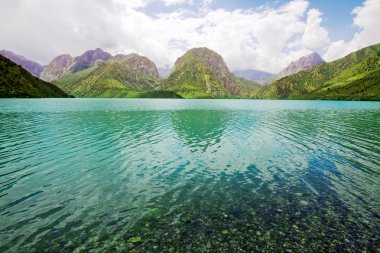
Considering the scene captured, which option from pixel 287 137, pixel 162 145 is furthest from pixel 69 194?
pixel 287 137

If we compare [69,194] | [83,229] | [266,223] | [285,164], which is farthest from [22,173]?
[285,164]

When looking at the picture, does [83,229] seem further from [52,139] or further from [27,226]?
[52,139]

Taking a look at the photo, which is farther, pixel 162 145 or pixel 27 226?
pixel 162 145

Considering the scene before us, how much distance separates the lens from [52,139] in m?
41.9

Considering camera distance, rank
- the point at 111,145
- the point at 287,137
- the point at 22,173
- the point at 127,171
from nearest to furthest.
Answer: the point at 22,173 < the point at 127,171 < the point at 111,145 < the point at 287,137

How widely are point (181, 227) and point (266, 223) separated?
5.05 meters

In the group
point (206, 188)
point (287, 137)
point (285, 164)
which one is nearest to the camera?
point (206, 188)

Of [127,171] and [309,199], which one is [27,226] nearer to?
[127,171]

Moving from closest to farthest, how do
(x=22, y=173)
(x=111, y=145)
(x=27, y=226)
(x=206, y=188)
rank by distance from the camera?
(x=27, y=226) → (x=206, y=188) → (x=22, y=173) → (x=111, y=145)

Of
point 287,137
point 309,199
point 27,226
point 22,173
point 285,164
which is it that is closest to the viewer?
point 27,226

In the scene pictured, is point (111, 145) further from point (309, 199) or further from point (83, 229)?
point (309, 199)

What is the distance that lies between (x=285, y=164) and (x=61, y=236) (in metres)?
23.8

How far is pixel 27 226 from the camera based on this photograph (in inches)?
565

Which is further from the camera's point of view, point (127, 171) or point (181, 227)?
point (127, 171)
